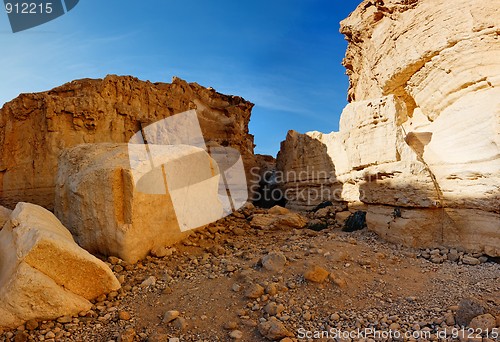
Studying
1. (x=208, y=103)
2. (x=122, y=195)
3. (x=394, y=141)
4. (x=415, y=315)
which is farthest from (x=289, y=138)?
Result: (x=208, y=103)

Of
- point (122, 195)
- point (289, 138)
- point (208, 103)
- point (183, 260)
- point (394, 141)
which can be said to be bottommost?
point (183, 260)

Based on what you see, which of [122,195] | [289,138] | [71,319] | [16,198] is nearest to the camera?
[71,319]

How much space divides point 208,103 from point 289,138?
35.2 ft

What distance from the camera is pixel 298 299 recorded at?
2.70 meters

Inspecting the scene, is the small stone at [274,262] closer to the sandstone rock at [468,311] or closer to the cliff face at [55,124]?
the sandstone rock at [468,311]

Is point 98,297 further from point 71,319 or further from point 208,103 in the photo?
point 208,103

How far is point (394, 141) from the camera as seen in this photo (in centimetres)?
471

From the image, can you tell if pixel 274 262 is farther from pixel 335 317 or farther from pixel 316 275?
pixel 335 317

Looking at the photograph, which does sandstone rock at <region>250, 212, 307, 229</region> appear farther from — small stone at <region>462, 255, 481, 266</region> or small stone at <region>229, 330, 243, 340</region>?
small stone at <region>229, 330, 243, 340</region>

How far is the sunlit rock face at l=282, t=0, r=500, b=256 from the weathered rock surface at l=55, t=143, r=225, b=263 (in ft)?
9.89

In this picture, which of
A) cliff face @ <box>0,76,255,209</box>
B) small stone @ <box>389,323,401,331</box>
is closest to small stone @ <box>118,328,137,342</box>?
small stone @ <box>389,323,401,331</box>

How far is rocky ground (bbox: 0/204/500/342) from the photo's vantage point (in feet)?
7.43

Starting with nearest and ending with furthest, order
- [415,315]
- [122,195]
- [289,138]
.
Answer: [415,315], [122,195], [289,138]

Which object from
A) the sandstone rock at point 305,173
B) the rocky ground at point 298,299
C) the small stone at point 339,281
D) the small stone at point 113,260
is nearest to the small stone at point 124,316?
the rocky ground at point 298,299
